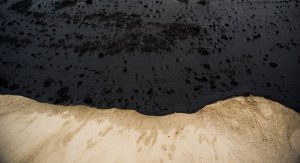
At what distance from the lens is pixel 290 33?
18.8ft

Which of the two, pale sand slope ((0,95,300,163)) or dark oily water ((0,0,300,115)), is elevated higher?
dark oily water ((0,0,300,115))

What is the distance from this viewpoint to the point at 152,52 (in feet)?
17.5

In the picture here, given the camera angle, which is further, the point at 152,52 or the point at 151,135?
the point at 152,52

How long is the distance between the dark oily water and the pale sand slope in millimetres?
585

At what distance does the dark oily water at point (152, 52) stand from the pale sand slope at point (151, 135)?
1.92 ft

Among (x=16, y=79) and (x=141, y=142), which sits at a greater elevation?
(x=16, y=79)

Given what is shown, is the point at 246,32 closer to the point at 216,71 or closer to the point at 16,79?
the point at 216,71

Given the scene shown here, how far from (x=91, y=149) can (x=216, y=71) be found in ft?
8.54

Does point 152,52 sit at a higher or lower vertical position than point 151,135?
higher

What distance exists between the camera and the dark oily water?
474 centimetres

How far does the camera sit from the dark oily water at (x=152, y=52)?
474 cm

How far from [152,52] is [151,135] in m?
2.08

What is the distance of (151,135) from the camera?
3672 millimetres

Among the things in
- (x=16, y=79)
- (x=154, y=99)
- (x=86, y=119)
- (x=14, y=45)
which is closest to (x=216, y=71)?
(x=154, y=99)
